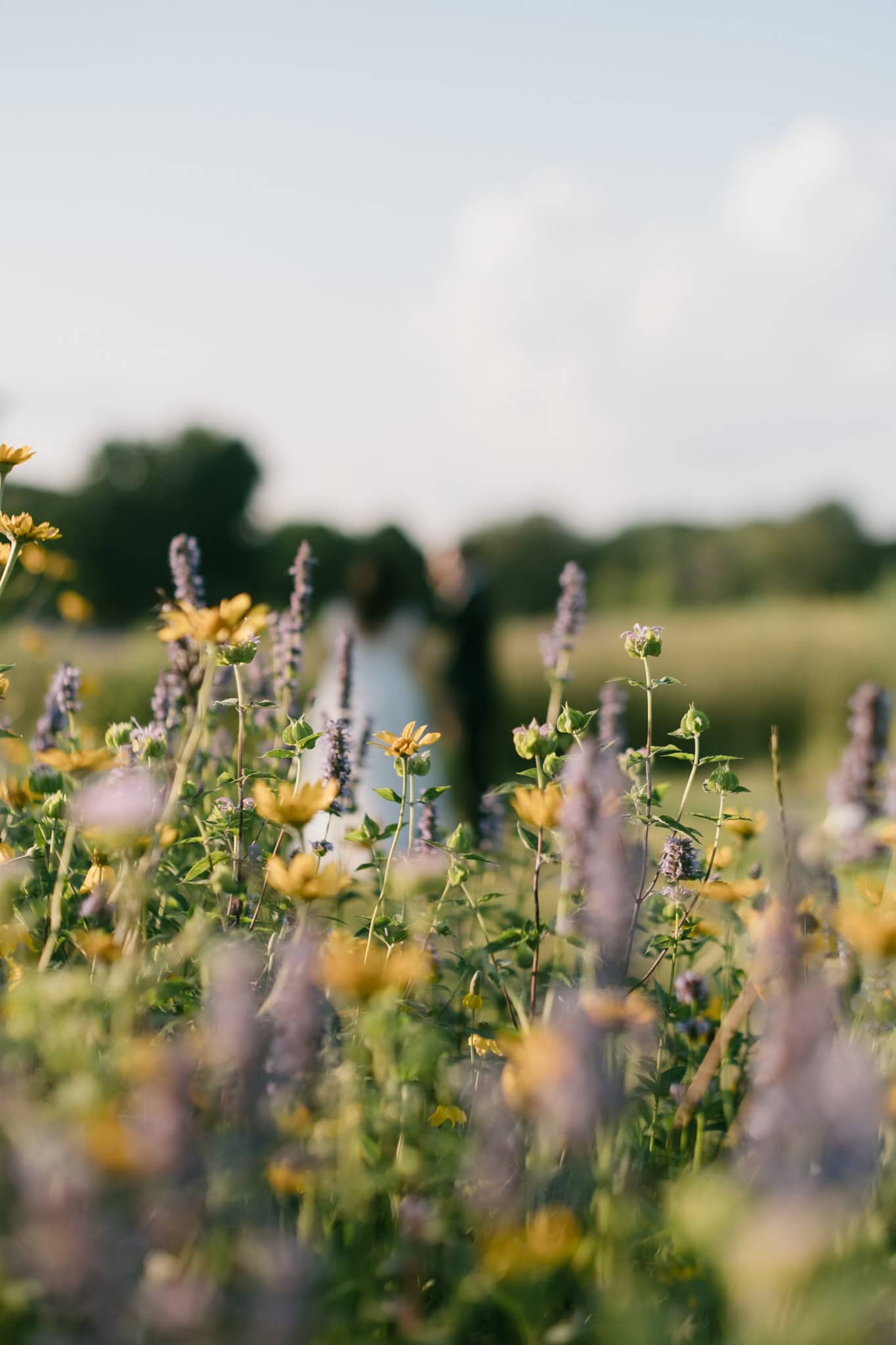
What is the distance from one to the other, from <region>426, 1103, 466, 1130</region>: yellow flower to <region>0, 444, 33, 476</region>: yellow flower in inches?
58.4

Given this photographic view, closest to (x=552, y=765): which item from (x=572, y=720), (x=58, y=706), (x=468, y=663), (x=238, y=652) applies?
(x=572, y=720)

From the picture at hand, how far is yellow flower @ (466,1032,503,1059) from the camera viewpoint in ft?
5.25

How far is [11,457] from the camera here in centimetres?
208

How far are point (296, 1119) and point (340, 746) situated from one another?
92 centimetres

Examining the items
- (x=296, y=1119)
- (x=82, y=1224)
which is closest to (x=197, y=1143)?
(x=296, y=1119)

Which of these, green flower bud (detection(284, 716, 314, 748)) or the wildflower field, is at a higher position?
green flower bud (detection(284, 716, 314, 748))

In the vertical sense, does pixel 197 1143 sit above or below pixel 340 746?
below

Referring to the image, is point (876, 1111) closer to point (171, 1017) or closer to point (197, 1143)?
point (197, 1143)

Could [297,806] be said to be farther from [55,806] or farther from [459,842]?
[55,806]

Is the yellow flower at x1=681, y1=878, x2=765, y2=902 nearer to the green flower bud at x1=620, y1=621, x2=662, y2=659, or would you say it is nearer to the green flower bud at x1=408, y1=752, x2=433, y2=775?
the green flower bud at x1=620, y1=621, x2=662, y2=659

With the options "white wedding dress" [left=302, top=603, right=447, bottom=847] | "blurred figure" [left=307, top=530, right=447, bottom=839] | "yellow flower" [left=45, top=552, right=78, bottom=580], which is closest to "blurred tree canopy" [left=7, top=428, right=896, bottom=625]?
"blurred figure" [left=307, top=530, right=447, bottom=839]

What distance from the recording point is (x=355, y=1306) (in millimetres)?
1094

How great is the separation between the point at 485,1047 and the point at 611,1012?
0.65 meters

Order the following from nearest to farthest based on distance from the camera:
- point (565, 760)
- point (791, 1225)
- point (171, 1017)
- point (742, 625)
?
point (791, 1225)
point (171, 1017)
point (565, 760)
point (742, 625)
